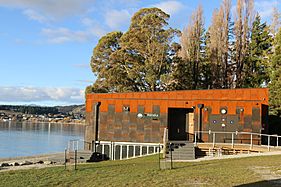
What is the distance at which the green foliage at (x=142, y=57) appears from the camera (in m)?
35.8

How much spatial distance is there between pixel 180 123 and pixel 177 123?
221 mm

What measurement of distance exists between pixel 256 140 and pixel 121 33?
22.0 metres

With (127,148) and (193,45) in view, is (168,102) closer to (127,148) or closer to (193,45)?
(127,148)

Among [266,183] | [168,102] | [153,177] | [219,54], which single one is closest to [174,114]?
[168,102]

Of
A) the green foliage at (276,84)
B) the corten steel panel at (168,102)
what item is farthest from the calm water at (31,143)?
the green foliage at (276,84)

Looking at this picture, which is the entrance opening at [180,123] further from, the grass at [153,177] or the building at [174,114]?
the grass at [153,177]

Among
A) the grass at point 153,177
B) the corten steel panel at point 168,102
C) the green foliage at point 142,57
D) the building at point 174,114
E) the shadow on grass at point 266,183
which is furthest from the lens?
the green foliage at point 142,57

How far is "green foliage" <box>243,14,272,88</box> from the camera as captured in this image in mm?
37562

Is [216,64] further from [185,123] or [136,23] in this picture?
[185,123]

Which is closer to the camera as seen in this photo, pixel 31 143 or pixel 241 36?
pixel 241 36

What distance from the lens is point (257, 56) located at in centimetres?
3869

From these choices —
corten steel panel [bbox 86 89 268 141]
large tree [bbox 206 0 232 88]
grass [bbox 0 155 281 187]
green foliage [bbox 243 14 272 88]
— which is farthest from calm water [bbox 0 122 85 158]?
grass [bbox 0 155 281 187]

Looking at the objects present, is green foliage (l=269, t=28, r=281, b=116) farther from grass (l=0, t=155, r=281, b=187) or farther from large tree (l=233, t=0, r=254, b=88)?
grass (l=0, t=155, r=281, b=187)

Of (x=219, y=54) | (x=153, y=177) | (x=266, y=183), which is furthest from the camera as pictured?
(x=219, y=54)
